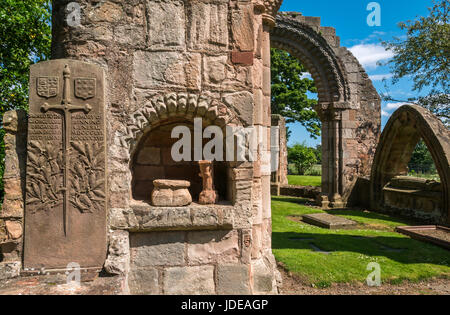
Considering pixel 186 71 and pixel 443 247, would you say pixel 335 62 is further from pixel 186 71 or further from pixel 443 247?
pixel 186 71

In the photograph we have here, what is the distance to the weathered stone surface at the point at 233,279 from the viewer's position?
10.4 ft

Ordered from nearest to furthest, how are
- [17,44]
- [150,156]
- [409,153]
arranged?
[150,156], [17,44], [409,153]

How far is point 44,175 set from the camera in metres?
2.89

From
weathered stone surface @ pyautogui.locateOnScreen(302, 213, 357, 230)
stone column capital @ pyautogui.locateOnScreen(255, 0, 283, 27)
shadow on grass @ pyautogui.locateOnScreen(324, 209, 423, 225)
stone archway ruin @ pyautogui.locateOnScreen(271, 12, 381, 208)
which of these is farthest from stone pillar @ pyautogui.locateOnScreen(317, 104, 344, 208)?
stone column capital @ pyautogui.locateOnScreen(255, 0, 283, 27)

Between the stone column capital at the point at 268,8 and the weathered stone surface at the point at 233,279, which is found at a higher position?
the stone column capital at the point at 268,8

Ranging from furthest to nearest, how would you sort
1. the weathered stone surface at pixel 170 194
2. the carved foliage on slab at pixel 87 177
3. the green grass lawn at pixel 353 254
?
the green grass lawn at pixel 353 254 < the weathered stone surface at pixel 170 194 < the carved foliage on slab at pixel 87 177

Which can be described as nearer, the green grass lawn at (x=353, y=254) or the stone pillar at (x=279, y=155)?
the green grass lawn at (x=353, y=254)

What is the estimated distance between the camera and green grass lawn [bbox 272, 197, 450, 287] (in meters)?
4.19

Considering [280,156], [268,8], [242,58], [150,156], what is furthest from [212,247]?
[280,156]

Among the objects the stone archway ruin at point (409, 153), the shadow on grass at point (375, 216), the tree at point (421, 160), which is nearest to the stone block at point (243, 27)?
the stone archway ruin at point (409, 153)

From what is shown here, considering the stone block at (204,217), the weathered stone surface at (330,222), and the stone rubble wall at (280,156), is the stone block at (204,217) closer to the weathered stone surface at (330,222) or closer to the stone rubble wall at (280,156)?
the weathered stone surface at (330,222)

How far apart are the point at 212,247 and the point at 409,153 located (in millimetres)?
7998

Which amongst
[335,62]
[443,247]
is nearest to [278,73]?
[335,62]

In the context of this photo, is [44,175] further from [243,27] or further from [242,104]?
[243,27]
